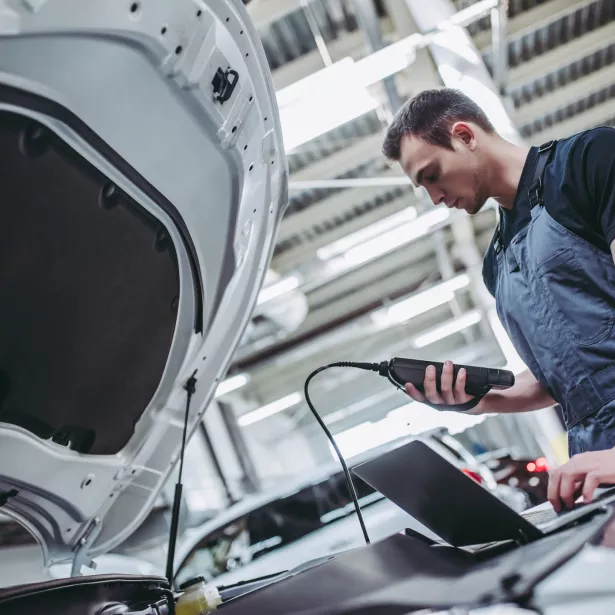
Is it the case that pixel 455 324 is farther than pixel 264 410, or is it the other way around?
pixel 264 410

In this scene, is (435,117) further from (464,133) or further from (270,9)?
(270,9)

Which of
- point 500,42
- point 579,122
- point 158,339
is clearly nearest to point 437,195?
point 158,339

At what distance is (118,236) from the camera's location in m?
1.25

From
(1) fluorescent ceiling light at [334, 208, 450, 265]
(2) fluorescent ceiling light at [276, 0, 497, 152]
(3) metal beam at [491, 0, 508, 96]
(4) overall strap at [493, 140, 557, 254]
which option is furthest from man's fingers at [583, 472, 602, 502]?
(1) fluorescent ceiling light at [334, 208, 450, 265]

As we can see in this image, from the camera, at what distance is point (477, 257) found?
27.8 feet

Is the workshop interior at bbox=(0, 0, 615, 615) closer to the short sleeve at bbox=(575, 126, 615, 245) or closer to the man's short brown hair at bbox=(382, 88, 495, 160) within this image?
the short sleeve at bbox=(575, 126, 615, 245)

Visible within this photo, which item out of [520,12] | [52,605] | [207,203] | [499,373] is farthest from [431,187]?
[520,12]

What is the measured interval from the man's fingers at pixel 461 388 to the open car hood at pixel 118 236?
21.1 inches

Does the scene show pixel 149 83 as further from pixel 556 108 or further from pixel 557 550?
pixel 556 108

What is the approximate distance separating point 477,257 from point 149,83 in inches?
308

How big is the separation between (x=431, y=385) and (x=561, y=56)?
5.39 metres

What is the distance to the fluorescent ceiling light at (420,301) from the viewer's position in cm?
848

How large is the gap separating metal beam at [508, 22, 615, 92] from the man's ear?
4.91m

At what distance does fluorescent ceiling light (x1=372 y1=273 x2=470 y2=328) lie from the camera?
848 centimetres
